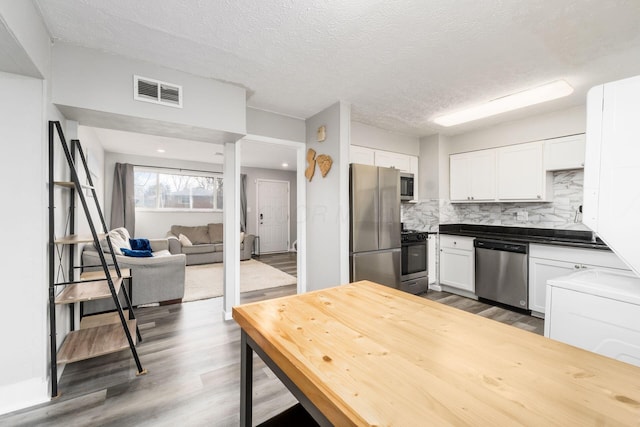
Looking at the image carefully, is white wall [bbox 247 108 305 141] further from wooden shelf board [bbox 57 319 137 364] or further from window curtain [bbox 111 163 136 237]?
window curtain [bbox 111 163 136 237]

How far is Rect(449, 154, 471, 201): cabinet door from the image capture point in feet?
13.5

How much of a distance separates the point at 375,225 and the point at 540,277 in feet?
6.45

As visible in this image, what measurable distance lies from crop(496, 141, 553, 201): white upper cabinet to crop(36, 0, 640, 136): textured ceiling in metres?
0.87

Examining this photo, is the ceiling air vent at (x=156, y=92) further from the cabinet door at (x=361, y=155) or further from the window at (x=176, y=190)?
the window at (x=176, y=190)

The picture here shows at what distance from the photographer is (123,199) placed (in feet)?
19.2

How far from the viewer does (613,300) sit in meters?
1.44

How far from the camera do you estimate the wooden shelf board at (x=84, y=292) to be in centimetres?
189

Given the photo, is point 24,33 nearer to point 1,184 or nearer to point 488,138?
point 1,184

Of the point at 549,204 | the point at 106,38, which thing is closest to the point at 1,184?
the point at 106,38

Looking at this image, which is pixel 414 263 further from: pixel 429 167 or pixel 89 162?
pixel 89 162

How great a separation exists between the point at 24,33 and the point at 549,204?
5.14 metres

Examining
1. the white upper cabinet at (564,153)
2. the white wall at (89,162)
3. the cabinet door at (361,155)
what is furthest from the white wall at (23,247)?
the white upper cabinet at (564,153)

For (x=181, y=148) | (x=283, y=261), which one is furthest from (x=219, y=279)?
(x=181, y=148)

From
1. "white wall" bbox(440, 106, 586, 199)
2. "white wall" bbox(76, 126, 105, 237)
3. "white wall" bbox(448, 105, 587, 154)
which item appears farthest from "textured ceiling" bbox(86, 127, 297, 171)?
"white wall" bbox(448, 105, 587, 154)
